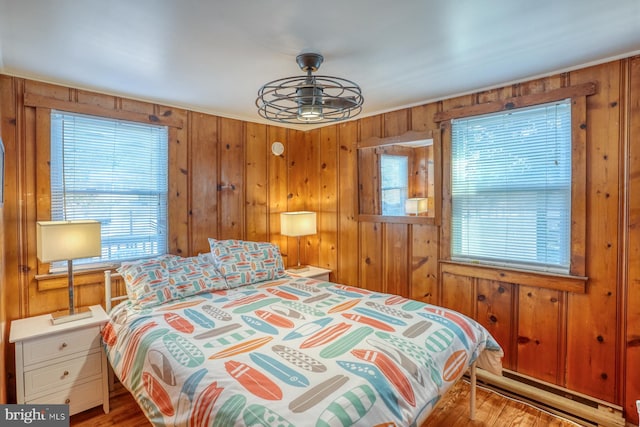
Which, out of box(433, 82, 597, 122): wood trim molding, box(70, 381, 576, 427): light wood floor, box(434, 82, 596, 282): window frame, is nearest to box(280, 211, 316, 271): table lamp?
box(433, 82, 597, 122): wood trim molding

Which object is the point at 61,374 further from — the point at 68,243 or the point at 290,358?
the point at 290,358

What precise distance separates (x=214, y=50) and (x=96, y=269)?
199 cm

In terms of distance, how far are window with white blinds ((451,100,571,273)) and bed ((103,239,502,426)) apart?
85 cm

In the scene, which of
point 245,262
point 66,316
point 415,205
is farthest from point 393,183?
point 66,316

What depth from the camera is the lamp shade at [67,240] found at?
2238 mm

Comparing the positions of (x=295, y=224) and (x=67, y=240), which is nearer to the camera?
(x=67, y=240)

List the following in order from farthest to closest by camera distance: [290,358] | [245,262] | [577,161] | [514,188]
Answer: [245,262]
[514,188]
[577,161]
[290,358]

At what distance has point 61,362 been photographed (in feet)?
7.31

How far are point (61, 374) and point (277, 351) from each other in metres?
1.62

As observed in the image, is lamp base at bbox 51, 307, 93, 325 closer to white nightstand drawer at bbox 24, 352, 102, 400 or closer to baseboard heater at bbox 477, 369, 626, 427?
white nightstand drawer at bbox 24, 352, 102, 400

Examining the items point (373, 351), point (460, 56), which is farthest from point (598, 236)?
point (373, 351)

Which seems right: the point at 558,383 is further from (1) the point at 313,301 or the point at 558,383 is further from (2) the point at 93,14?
(2) the point at 93,14

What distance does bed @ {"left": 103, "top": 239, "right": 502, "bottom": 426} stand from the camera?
1368 mm

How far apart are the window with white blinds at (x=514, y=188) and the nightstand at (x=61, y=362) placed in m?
2.93
